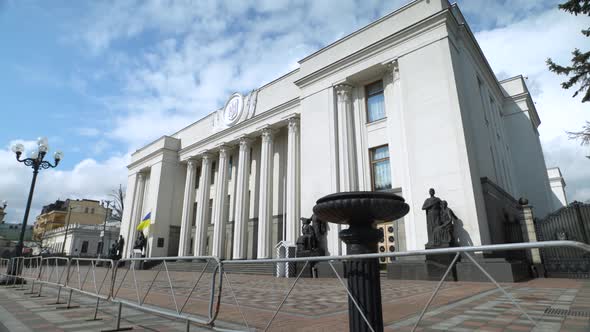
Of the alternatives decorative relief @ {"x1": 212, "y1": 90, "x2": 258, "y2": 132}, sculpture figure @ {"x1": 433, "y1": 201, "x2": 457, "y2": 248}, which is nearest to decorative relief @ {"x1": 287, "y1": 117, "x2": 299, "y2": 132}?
decorative relief @ {"x1": 212, "y1": 90, "x2": 258, "y2": 132}

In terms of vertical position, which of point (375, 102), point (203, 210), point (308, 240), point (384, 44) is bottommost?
point (308, 240)

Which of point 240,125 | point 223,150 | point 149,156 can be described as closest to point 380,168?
point 240,125

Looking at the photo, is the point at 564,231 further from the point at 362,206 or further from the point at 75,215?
the point at 75,215

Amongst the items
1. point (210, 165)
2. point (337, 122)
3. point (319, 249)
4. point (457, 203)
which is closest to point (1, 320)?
point (319, 249)

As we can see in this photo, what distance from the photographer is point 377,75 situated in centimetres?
1653

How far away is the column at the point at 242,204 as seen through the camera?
2145 centimetres

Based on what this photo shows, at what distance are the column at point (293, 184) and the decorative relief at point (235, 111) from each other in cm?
451

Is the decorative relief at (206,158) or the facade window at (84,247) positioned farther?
the facade window at (84,247)

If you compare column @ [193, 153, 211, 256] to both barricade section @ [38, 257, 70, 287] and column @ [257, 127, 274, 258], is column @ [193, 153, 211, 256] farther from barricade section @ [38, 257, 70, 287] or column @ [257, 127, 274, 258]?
barricade section @ [38, 257, 70, 287]

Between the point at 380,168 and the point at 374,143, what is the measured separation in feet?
4.25

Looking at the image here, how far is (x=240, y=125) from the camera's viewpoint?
77.5 ft

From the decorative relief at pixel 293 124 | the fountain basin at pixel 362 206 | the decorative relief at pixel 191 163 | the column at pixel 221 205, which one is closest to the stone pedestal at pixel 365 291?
the fountain basin at pixel 362 206

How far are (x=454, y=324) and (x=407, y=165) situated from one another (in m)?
11.5

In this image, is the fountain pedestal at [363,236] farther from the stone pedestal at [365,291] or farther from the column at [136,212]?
the column at [136,212]
